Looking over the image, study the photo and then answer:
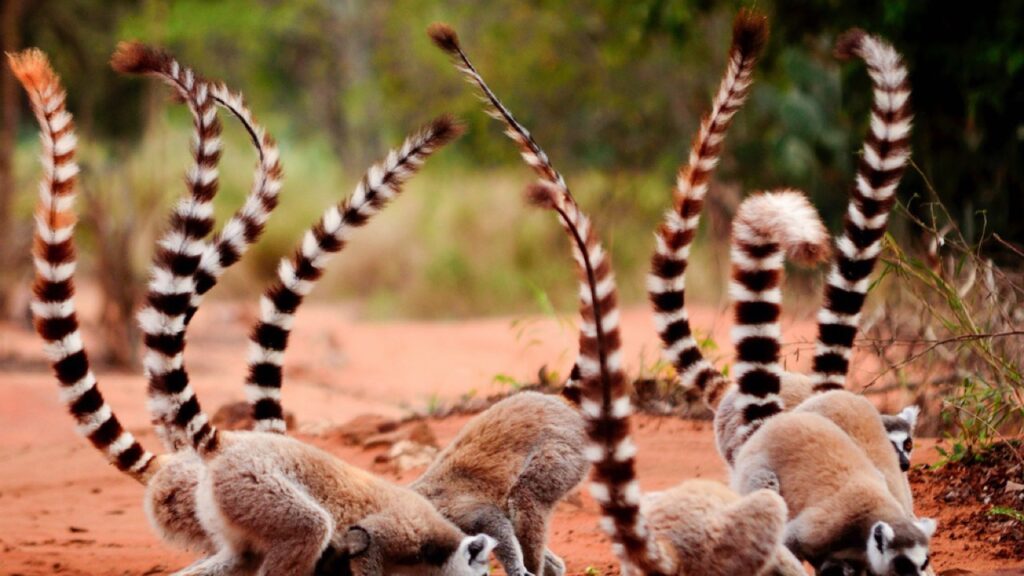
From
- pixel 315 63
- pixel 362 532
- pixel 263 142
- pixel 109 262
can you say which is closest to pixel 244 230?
pixel 263 142

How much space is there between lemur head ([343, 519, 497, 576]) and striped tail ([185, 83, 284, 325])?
1.04m

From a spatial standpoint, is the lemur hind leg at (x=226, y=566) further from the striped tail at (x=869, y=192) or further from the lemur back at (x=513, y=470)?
the striped tail at (x=869, y=192)

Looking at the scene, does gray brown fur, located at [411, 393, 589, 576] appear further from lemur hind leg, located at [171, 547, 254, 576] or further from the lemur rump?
lemur hind leg, located at [171, 547, 254, 576]

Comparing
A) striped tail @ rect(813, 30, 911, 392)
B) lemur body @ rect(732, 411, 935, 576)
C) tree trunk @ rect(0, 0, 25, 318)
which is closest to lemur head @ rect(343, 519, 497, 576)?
lemur body @ rect(732, 411, 935, 576)

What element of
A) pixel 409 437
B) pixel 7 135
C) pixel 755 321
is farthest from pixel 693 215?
pixel 7 135

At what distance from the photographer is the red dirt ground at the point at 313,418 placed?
5410mm

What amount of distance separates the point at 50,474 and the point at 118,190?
11370 millimetres

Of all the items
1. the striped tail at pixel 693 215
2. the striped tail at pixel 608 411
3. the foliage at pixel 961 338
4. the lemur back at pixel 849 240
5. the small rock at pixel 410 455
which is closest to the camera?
the striped tail at pixel 608 411

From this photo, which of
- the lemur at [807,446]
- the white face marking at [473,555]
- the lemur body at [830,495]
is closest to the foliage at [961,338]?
the lemur at [807,446]

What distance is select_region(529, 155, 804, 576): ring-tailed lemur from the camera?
139 inches

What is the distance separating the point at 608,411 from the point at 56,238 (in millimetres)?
1917

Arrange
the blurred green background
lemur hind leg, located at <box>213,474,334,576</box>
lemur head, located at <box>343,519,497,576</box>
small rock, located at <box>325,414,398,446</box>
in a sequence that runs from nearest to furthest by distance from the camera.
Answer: lemur hind leg, located at <box>213,474,334,576</box>
lemur head, located at <box>343,519,497,576</box>
small rock, located at <box>325,414,398,446</box>
the blurred green background

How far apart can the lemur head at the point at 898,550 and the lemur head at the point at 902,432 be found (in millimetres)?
878

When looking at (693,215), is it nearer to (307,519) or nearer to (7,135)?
(307,519)
